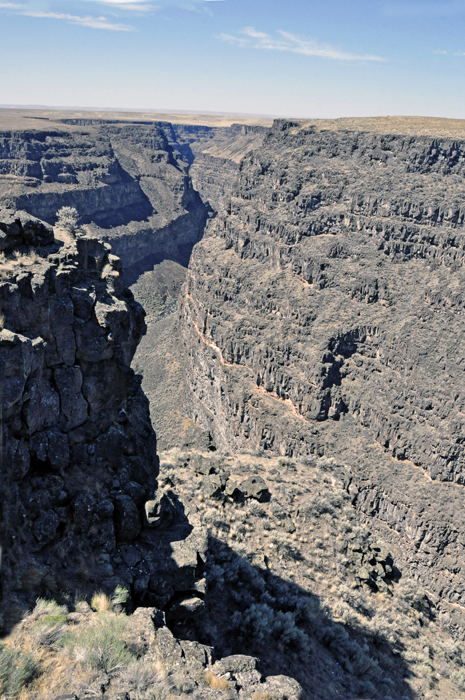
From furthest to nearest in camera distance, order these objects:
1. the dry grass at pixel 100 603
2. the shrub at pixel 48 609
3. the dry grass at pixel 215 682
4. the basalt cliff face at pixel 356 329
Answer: the basalt cliff face at pixel 356 329
the dry grass at pixel 100 603
the shrub at pixel 48 609
the dry grass at pixel 215 682

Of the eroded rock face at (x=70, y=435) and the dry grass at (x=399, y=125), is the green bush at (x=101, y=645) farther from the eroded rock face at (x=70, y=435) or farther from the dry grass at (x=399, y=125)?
the dry grass at (x=399, y=125)

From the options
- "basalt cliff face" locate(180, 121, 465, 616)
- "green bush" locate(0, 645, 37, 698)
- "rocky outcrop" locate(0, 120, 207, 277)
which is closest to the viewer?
"green bush" locate(0, 645, 37, 698)

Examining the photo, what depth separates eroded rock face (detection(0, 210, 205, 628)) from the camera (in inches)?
493

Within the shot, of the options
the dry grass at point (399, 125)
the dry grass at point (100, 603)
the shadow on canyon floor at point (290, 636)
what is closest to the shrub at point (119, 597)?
the dry grass at point (100, 603)

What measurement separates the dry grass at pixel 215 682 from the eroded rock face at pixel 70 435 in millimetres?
3445

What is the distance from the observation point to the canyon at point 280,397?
14.2m

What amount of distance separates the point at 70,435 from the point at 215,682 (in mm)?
7555

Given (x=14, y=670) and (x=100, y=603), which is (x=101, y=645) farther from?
(x=14, y=670)

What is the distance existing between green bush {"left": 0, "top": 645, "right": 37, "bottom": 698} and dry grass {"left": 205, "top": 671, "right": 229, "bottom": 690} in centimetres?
393

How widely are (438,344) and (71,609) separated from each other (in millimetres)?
43534

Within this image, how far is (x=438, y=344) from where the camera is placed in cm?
4756

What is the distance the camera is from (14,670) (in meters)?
9.74

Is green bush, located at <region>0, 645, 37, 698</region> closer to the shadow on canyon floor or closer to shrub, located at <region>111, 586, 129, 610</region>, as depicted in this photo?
shrub, located at <region>111, 586, 129, 610</region>

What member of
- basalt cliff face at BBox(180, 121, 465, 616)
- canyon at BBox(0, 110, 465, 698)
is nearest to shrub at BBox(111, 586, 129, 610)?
canyon at BBox(0, 110, 465, 698)
